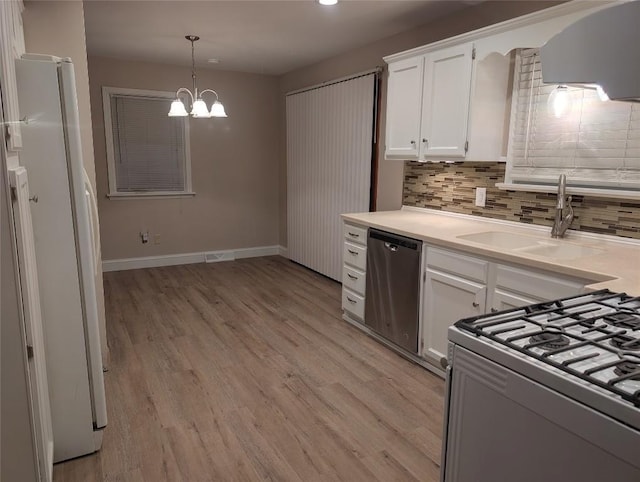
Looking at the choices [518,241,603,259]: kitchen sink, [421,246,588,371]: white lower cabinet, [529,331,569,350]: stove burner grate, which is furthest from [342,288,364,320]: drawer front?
[529,331,569,350]: stove burner grate

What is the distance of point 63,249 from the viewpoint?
197 cm

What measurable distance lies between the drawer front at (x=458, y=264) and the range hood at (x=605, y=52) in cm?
142

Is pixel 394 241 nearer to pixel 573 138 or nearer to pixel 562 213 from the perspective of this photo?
pixel 562 213

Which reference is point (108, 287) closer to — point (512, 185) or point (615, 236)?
point (512, 185)

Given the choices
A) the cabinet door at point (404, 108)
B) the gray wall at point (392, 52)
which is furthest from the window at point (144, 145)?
the cabinet door at point (404, 108)

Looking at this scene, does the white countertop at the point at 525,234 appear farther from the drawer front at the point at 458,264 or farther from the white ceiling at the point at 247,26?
the white ceiling at the point at 247,26

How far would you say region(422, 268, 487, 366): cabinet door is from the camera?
2.54 m

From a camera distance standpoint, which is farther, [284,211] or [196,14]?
[284,211]

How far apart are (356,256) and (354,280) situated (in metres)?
0.21

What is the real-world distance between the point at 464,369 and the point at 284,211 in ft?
17.0

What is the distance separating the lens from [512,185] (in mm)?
2820

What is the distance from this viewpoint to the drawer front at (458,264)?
247cm

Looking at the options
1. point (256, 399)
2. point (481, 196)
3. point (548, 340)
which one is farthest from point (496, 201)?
point (548, 340)

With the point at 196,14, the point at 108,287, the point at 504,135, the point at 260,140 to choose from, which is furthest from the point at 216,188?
the point at 504,135
